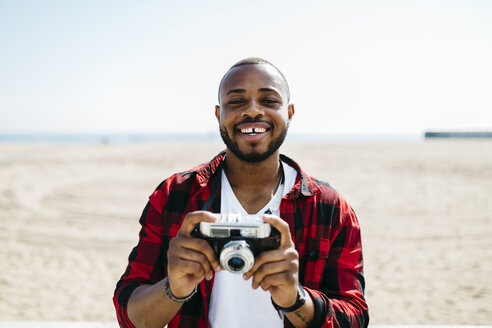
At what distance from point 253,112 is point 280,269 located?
89 centimetres

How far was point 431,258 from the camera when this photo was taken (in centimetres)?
601

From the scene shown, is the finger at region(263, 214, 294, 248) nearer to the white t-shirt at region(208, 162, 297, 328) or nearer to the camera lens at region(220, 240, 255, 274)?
the camera lens at region(220, 240, 255, 274)

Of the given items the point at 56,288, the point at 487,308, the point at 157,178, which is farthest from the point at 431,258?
the point at 157,178

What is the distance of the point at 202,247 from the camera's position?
1436 millimetres

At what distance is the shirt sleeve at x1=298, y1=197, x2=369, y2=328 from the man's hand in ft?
0.56

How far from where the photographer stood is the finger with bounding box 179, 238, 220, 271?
143 centimetres

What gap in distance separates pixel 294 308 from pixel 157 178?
12.3 metres

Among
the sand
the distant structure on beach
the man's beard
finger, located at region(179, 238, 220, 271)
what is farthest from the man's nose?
the distant structure on beach

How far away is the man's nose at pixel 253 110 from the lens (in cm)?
192

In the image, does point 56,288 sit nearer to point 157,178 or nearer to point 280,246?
point 280,246

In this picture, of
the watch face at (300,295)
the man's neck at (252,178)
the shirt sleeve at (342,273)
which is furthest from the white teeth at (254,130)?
the watch face at (300,295)

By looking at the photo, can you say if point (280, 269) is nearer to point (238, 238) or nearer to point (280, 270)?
point (280, 270)

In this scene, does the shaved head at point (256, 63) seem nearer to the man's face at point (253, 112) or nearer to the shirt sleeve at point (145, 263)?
the man's face at point (253, 112)

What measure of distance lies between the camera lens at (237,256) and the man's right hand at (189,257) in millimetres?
94
